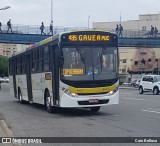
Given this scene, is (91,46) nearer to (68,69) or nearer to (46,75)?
(68,69)

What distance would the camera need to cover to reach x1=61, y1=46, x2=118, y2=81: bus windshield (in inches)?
647

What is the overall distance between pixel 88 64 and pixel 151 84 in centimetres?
2317

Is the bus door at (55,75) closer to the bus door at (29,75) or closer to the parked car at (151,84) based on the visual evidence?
the bus door at (29,75)

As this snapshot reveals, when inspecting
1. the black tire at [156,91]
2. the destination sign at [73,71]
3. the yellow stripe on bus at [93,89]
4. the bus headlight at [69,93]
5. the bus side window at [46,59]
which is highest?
the bus side window at [46,59]

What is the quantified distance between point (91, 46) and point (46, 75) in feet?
9.33

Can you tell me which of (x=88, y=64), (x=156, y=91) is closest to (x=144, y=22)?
(x=156, y=91)

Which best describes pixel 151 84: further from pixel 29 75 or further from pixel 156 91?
pixel 29 75

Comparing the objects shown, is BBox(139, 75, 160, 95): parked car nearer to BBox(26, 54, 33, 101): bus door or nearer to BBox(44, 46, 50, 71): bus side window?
BBox(26, 54, 33, 101): bus door

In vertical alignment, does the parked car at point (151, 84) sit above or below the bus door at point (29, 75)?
below

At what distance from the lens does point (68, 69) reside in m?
16.5

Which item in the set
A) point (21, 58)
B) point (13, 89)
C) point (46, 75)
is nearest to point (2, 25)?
point (13, 89)

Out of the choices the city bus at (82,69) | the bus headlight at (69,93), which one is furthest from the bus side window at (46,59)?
the bus headlight at (69,93)

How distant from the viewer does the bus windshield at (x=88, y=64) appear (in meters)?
16.4

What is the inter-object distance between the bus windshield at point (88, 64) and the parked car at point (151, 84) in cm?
2152
